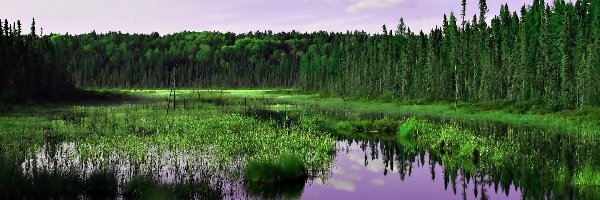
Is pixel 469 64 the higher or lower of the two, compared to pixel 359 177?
higher

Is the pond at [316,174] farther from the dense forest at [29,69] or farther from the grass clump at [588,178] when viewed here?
the dense forest at [29,69]

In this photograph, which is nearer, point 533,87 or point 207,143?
point 207,143

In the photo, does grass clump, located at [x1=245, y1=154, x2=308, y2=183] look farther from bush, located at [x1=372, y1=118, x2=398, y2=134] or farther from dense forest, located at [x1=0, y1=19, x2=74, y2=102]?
dense forest, located at [x1=0, y1=19, x2=74, y2=102]

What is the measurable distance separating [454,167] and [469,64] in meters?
68.8

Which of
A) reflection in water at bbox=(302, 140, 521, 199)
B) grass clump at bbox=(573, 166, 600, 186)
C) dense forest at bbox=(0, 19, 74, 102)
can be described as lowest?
reflection in water at bbox=(302, 140, 521, 199)

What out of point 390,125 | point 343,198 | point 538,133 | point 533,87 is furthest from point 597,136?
point 533,87

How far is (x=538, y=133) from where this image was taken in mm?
37594

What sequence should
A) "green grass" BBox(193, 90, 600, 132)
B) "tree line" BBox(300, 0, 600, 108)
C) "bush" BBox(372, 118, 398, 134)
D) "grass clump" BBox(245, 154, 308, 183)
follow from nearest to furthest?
"grass clump" BBox(245, 154, 308, 183) → "bush" BBox(372, 118, 398, 134) → "green grass" BBox(193, 90, 600, 132) → "tree line" BBox(300, 0, 600, 108)

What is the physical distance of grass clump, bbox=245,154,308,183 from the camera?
2058 cm

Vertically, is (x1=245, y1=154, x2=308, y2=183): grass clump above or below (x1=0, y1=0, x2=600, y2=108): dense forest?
below

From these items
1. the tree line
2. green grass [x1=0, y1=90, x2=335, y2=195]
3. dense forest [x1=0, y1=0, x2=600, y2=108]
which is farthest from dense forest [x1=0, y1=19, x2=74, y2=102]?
the tree line

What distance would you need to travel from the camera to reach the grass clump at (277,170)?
67.5ft

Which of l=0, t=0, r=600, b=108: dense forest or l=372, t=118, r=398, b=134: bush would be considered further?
l=0, t=0, r=600, b=108: dense forest

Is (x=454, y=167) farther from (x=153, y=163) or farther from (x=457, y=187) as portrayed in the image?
(x=153, y=163)
